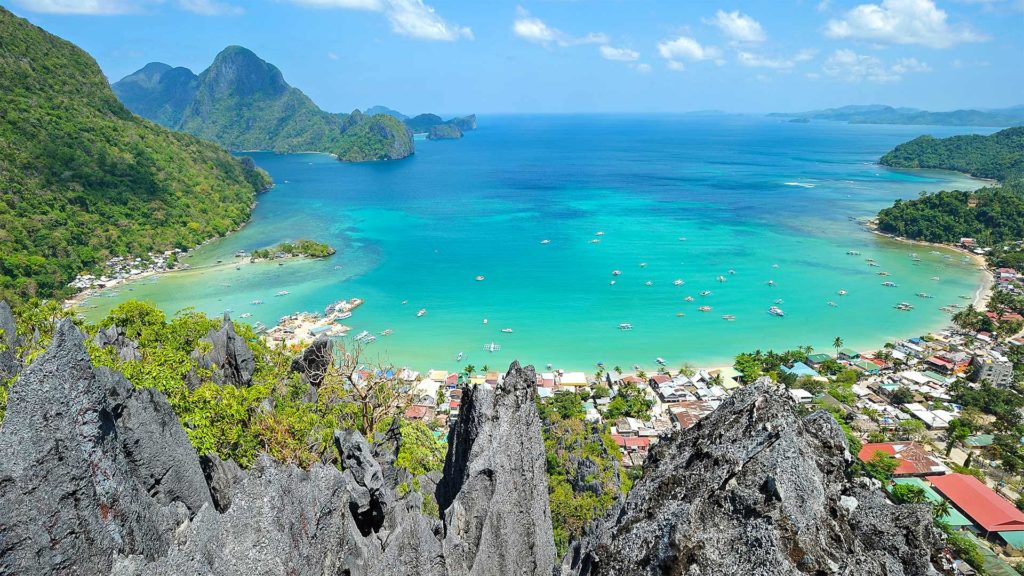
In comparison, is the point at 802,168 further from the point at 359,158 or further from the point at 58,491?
the point at 58,491

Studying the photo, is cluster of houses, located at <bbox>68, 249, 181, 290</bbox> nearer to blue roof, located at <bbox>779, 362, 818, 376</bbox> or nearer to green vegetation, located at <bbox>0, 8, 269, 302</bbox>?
green vegetation, located at <bbox>0, 8, 269, 302</bbox>

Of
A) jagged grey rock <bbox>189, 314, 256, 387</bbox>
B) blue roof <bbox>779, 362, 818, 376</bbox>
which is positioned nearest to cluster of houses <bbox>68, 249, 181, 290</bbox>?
jagged grey rock <bbox>189, 314, 256, 387</bbox>

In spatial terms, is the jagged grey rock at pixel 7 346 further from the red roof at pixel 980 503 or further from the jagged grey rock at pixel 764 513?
the red roof at pixel 980 503

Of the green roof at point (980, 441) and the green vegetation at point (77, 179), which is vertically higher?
the green vegetation at point (77, 179)

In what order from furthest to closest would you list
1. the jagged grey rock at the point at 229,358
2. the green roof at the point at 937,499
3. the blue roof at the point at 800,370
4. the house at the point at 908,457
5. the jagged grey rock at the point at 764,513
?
the blue roof at the point at 800,370 → the house at the point at 908,457 → the green roof at the point at 937,499 → the jagged grey rock at the point at 229,358 → the jagged grey rock at the point at 764,513

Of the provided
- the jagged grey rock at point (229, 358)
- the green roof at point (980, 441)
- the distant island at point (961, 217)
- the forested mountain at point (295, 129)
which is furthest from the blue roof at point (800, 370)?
the forested mountain at point (295, 129)

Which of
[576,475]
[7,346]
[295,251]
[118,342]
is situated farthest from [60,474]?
[295,251]
